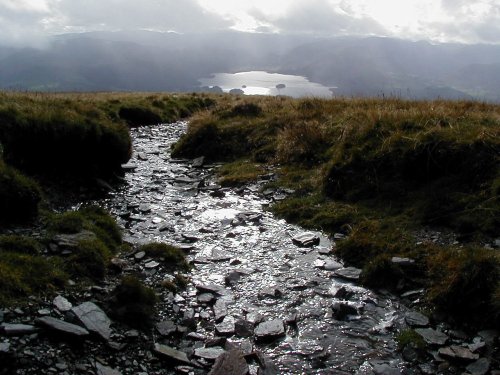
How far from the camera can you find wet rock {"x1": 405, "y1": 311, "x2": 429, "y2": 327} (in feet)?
23.2

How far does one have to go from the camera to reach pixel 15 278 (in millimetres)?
6730

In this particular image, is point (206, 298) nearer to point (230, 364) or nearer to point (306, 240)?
point (230, 364)

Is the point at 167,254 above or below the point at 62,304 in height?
below

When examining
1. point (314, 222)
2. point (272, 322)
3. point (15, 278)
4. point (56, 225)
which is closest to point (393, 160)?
point (314, 222)

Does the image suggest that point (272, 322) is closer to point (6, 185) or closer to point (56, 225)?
point (56, 225)

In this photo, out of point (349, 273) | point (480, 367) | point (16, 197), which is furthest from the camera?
point (16, 197)

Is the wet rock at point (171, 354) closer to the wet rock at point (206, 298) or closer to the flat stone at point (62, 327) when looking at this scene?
the flat stone at point (62, 327)

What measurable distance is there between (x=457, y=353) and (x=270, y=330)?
277 centimetres

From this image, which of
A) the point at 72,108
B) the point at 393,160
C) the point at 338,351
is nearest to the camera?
the point at 338,351

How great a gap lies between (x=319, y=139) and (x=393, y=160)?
4.58m

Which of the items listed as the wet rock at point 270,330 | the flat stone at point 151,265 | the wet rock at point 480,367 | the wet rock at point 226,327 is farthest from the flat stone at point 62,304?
the wet rock at point 480,367

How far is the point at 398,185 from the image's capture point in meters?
12.1

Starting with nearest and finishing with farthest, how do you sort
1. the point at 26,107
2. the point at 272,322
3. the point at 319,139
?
the point at 272,322 < the point at 26,107 < the point at 319,139

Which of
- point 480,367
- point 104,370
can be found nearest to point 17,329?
point 104,370
